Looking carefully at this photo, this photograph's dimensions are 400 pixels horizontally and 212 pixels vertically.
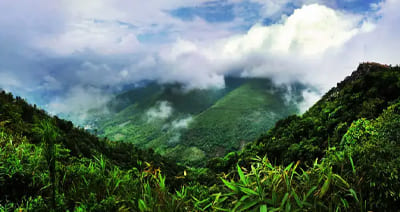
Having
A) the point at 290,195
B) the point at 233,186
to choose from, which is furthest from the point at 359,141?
the point at 233,186

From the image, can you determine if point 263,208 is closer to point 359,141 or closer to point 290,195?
point 290,195

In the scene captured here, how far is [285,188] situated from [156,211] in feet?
4.33

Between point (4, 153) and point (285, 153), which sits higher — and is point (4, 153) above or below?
above

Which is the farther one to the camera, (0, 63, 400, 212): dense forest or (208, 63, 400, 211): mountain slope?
(208, 63, 400, 211): mountain slope

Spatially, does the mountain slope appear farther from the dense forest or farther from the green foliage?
the green foliage

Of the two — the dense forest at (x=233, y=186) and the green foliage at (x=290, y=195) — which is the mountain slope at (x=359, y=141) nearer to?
the dense forest at (x=233, y=186)

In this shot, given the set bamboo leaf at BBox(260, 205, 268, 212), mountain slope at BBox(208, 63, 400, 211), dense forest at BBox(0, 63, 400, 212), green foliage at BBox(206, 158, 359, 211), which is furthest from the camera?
mountain slope at BBox(208, 63, 400, 211)

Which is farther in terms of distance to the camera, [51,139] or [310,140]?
[310,140]

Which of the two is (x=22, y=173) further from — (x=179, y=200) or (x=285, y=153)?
(x=285, y=153)

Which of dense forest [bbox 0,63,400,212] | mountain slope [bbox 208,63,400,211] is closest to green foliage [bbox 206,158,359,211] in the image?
dense forest [bbox 0,63,400,212]

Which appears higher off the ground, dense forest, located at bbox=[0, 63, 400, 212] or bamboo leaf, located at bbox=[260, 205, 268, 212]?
dense forest, located at bbox=[0, 63, 400, 212]

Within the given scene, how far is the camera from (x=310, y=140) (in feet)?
44.2

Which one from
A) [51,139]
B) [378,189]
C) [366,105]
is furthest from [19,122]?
[366,105]

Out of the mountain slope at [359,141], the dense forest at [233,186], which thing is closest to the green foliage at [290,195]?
the dense forest at [233,186]
